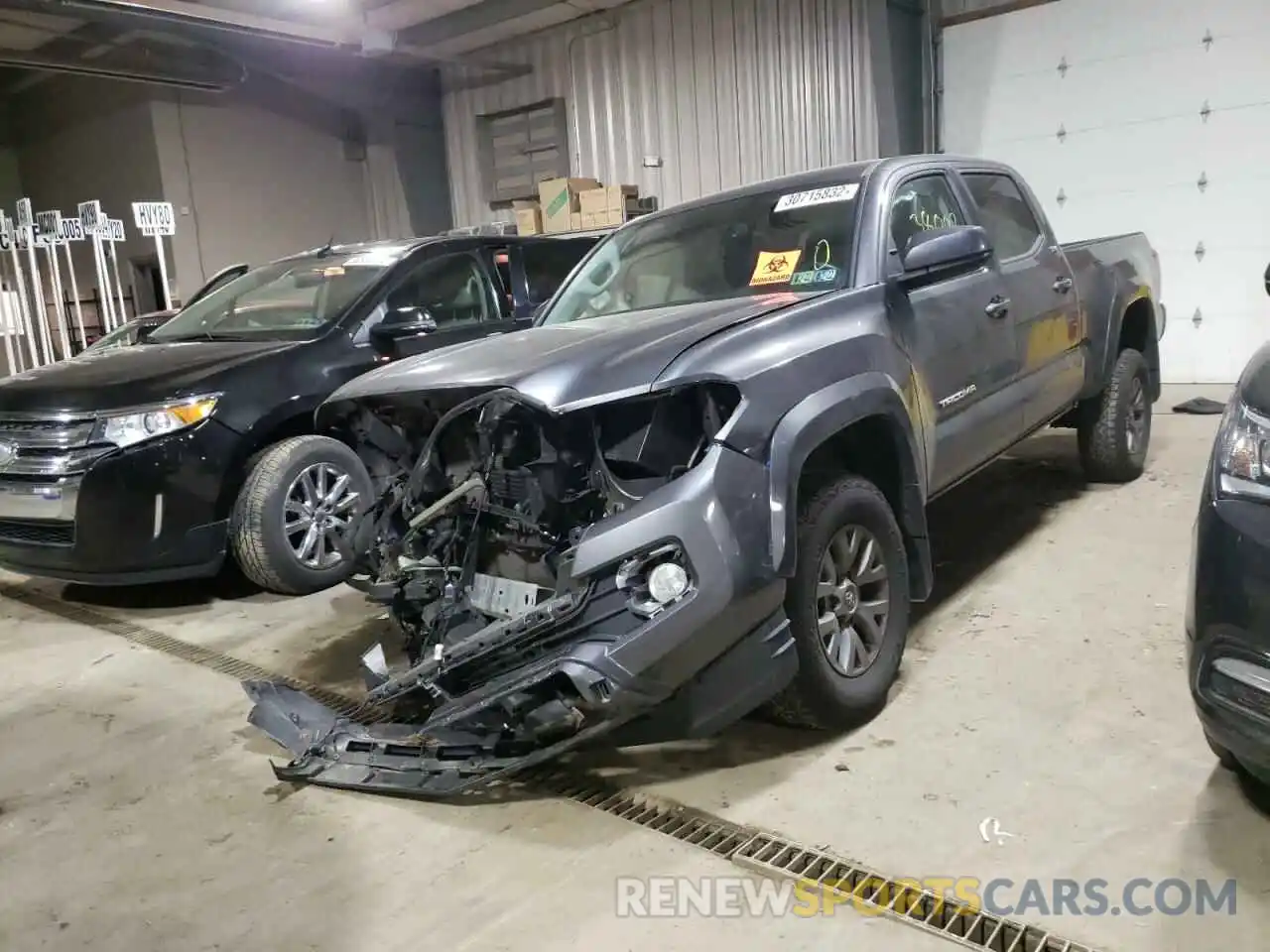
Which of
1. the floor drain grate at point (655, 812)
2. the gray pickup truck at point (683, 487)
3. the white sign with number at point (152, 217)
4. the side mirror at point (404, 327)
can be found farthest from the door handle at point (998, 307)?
the white sign with number at point (152, 217)

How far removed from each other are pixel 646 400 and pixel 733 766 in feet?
3.54

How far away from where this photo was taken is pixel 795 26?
917 centimetres

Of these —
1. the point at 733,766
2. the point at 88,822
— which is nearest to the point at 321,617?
the point at 88,822

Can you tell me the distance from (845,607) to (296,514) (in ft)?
9.11

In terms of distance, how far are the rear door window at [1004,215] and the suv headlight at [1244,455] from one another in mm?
2176

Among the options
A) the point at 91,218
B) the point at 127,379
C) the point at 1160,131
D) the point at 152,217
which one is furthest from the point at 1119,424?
the point at 91,218

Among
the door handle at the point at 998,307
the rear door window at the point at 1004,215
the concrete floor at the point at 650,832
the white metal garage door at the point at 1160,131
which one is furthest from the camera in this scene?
the white metal garage door at the point at 1160,131

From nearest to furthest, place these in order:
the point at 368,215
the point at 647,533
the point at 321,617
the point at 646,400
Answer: the point at 647,533, the point at 646,400, the point at 321,617, the point at 368,215

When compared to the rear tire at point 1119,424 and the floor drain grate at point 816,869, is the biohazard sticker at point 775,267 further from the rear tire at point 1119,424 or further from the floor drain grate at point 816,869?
the rear tire at point 1119,424

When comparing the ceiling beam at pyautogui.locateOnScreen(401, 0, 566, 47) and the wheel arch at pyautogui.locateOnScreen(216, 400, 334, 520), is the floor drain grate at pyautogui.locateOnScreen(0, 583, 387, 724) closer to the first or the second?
the wheel arch at pyautogui.locateOnScreen(216, 400, 334, 520)

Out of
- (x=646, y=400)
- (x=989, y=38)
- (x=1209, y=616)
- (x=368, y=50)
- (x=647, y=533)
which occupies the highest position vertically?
(x=368, y=50)

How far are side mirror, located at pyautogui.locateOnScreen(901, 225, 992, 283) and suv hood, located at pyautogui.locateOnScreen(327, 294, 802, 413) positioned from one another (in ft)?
1.35

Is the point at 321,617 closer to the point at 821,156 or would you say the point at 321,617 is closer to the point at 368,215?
the point at 821,156

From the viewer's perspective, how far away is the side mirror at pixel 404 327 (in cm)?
461
